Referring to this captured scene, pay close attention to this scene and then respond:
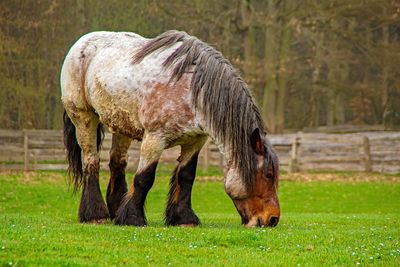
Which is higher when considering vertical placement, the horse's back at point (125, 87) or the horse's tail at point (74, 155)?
the horse's back at point (125, 87)

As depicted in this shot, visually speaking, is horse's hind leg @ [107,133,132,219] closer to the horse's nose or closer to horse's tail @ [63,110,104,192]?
horse's tail @ [63,110,104,192]

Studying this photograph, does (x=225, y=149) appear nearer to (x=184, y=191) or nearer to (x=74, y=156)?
(x=184, y=191)

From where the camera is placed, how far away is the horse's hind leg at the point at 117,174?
12797 millimetres

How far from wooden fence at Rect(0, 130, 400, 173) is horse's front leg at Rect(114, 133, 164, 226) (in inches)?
774

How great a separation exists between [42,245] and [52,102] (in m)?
28.5

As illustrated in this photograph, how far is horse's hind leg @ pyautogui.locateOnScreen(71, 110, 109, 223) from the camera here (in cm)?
1211

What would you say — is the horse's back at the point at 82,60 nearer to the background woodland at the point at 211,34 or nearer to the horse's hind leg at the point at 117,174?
the horse's hind leg at the point at 117,174

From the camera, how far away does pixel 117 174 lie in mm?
12883

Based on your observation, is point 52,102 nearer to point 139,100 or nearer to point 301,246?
point 139,100

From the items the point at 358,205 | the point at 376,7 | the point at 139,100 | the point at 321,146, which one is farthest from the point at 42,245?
the point at 376,7

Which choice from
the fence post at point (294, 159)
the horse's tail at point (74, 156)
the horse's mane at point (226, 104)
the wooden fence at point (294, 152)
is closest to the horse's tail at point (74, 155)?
the horse's tail at point (74, 156)

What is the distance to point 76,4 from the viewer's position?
112ft

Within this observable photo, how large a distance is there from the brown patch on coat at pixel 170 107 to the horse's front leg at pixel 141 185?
0.23 meters

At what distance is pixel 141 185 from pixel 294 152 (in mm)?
20905
